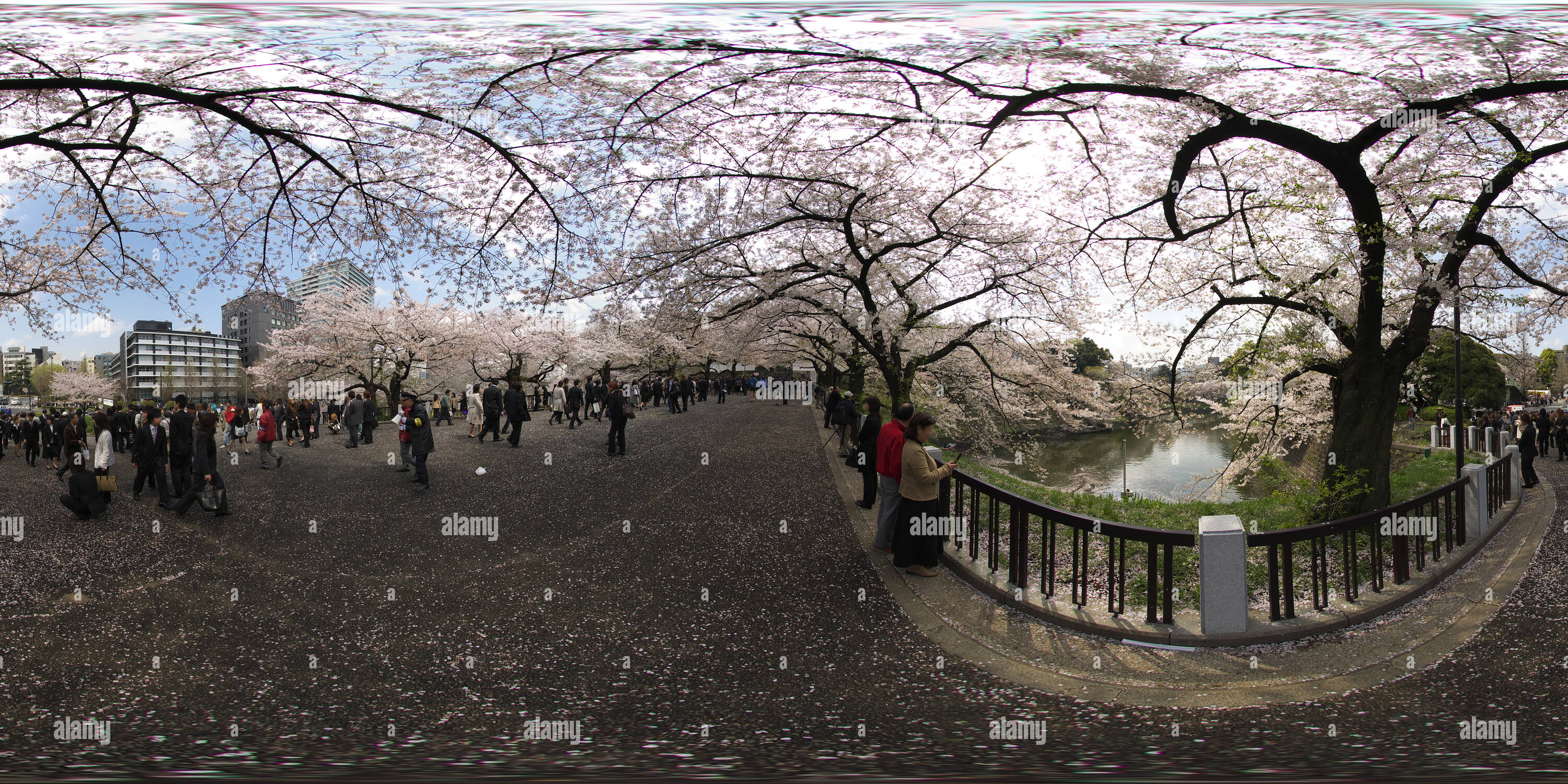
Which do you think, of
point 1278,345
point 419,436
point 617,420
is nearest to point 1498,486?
point 1278,345

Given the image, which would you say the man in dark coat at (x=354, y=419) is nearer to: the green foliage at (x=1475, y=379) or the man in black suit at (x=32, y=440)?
the man in black suit at (x=32, y=440)

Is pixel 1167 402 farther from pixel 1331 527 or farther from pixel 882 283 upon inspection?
pixel 1331 527

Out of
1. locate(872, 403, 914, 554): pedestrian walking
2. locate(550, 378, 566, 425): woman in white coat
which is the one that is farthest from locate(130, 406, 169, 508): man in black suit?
locate(550, 378, 566, 425): woman in white coat

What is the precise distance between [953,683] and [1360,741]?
1904mm

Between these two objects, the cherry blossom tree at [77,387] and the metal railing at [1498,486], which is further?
the cherry blossom tree at [77,387]

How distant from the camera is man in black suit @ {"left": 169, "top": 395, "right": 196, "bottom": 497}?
29.2ft

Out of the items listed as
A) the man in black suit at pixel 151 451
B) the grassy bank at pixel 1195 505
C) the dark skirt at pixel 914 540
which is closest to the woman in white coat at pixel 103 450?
the man in black suit at pixel 151 451

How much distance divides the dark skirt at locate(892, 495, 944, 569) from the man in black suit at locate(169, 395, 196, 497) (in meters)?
9.69

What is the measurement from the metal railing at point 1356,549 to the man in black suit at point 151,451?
41.7 feet

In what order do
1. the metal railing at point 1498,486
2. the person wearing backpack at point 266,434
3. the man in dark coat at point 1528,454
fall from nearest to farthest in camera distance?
1. the metal railing at point 1498,486
2. the man in dark coat at point 1528,454
3. the person wearing backpack at point 266,434

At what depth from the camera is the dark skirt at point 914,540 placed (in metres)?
5.54

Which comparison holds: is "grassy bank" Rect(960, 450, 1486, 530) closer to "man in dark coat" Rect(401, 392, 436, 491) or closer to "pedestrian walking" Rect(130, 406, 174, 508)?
"man in dark coat" Rect(401, 392, 436, 491)

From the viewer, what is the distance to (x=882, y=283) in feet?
46.8

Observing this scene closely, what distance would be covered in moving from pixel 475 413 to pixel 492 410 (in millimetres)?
1857
